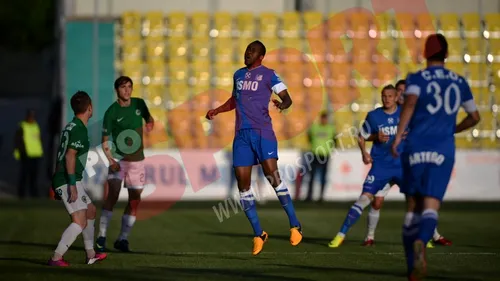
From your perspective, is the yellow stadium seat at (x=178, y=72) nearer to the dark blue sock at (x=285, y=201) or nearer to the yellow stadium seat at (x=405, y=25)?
the yellow stadium seat at (x=405, y=25)

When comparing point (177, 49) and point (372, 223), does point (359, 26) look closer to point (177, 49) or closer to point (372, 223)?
point (177, 49)

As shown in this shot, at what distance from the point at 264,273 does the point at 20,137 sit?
16716mm

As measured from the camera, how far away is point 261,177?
26.1 meters

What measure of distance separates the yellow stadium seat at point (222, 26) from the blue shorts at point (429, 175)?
19103 mm

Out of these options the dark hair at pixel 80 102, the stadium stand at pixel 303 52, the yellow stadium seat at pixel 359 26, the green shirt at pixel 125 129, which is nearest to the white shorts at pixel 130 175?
the green shirt at pixel 125 129

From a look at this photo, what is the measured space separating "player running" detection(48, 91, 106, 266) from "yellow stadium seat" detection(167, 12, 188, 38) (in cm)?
1681

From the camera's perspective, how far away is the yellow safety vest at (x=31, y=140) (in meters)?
26.6

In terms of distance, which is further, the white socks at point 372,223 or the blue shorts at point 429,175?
the white socks at point 372,223

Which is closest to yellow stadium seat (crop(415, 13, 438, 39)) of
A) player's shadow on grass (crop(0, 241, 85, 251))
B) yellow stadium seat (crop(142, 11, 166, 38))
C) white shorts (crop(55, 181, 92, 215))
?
yellow stadium seat (crop(142, 11, 166, 38))

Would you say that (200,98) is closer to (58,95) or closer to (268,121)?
(58,95)

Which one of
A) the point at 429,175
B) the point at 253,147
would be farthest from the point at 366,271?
the point at 253,147

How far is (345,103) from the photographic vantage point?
92.5 ft

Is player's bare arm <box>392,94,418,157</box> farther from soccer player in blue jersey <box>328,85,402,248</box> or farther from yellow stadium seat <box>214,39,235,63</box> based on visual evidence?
yellow stadium seat <box>214,39,235,63</box>

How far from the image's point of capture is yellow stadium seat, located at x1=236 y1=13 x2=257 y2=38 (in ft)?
93.0
